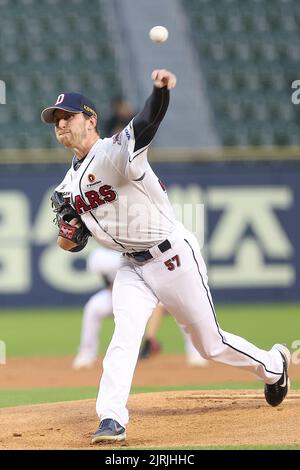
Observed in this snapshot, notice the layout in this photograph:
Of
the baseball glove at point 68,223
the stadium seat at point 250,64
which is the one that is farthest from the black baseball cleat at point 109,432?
the stadium seat at point 250,64

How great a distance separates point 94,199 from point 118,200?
0.13 meters

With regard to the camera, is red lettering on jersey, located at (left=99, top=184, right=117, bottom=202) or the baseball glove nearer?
red lettering on jersey, located at (left=99, top=184, right=117, bottom=202)

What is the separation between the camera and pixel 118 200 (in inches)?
216

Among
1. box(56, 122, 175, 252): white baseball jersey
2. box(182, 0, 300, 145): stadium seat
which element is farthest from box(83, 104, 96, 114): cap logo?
box(182, 0, 300, 145): stadium seat

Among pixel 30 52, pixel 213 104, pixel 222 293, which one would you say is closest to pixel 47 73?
pixel 30 52

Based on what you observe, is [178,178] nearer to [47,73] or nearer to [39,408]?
[47,73]

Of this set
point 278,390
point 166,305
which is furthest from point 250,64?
point 166,305

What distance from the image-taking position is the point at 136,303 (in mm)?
5520

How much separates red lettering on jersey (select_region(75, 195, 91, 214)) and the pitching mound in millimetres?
1257

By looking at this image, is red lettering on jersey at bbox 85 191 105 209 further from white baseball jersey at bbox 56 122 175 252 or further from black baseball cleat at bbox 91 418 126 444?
black baseball cleat at bbox 91 418 126 444

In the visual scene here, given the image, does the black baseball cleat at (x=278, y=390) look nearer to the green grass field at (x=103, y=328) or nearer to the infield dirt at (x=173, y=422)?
the infield dirt at (x=173, y=422)

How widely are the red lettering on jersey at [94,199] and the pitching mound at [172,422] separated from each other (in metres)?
1.29

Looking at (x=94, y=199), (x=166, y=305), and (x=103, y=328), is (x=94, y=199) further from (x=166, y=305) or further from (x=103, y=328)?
(x=103, y=328)

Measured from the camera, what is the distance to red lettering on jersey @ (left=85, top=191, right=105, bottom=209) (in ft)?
18.0
